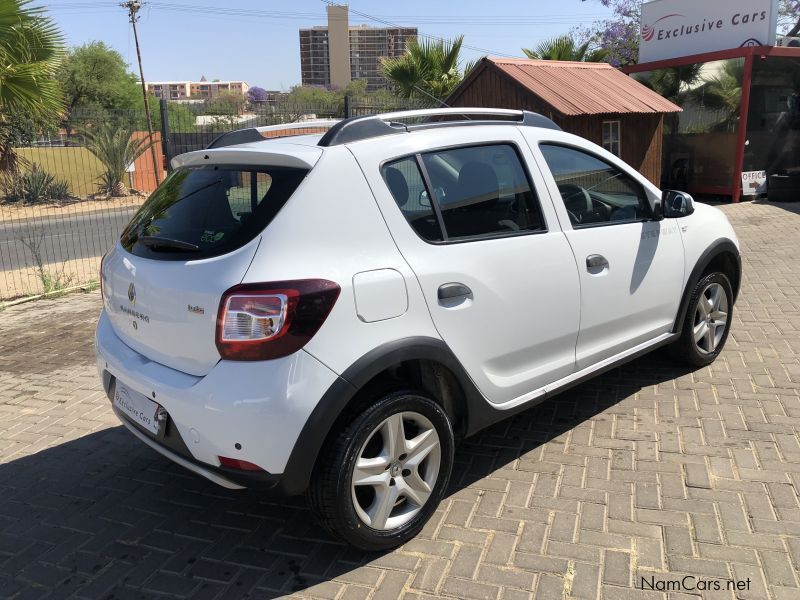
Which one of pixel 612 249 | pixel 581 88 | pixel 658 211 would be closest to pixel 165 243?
pixel 612 249

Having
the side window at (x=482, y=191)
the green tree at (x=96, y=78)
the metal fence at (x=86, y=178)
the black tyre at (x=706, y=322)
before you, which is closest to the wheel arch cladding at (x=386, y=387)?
the side window at (x=482, y=191)

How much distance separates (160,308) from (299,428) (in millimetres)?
835

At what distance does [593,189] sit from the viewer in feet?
12.9

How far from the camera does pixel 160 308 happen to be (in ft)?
9.24

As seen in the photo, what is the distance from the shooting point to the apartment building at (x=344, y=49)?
9525cm

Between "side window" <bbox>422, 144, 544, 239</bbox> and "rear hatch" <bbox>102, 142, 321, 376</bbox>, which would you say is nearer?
"rear hatch" <bbox>102, 142, 321, 376</bbox>

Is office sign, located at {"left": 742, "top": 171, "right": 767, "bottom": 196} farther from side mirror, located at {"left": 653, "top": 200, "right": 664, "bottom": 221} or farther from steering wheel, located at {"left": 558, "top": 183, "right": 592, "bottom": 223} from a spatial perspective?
steering wheel, located at {"left": 558, "top": 183, "right": 592, "bottom": 223}

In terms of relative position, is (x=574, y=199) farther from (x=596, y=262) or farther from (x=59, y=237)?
(x=59, y=237)

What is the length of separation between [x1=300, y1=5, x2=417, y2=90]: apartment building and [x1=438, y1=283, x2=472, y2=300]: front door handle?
267ft

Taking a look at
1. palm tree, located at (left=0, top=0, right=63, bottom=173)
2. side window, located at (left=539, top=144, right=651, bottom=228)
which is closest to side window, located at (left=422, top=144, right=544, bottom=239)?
side window, located at (left=539, top=144, right=651, bottom=228)

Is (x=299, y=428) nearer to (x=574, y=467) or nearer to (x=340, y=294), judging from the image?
(x=340, y=294)

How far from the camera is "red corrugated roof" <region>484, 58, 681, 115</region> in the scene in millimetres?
11828

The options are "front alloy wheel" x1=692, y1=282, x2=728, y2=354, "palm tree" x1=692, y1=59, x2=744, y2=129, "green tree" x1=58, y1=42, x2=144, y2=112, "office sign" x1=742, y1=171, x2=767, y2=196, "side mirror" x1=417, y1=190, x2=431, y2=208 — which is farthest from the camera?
"green tree" x1=58, y1=42, x2=144, y2=112

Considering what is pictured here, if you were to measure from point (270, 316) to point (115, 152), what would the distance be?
17694 millimetres
